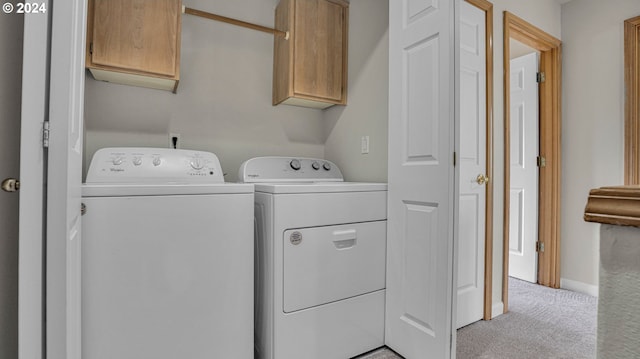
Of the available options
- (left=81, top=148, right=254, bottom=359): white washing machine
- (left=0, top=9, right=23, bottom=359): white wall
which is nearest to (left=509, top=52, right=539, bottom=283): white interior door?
(left=81, top=148, right=254, bottom=359): white washing machine

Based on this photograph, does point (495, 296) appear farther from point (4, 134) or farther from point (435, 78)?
point (4, 134)

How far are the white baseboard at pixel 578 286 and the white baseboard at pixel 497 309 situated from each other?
2.87ft

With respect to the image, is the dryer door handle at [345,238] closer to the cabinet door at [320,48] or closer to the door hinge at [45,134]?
the cabinet door at [320,48]

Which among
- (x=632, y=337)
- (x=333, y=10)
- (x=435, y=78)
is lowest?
(x=632, y=337)

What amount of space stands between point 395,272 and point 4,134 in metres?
1.57

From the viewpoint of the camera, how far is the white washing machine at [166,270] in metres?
1.08

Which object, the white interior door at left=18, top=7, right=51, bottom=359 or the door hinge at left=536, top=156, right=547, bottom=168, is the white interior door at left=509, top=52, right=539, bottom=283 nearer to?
the door hinge at left=536, top=156, right=547, bottom=168

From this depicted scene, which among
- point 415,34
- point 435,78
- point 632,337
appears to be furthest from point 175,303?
point 415,34

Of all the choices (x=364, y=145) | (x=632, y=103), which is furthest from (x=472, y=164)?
(x=632, y=103)

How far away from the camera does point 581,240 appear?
2.47 meters

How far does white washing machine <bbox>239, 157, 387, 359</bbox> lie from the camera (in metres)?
1.37

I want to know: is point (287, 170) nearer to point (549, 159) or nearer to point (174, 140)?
point (174, 140)

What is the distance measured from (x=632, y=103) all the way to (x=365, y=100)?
2.00 meters

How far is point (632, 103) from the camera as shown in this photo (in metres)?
2.22
